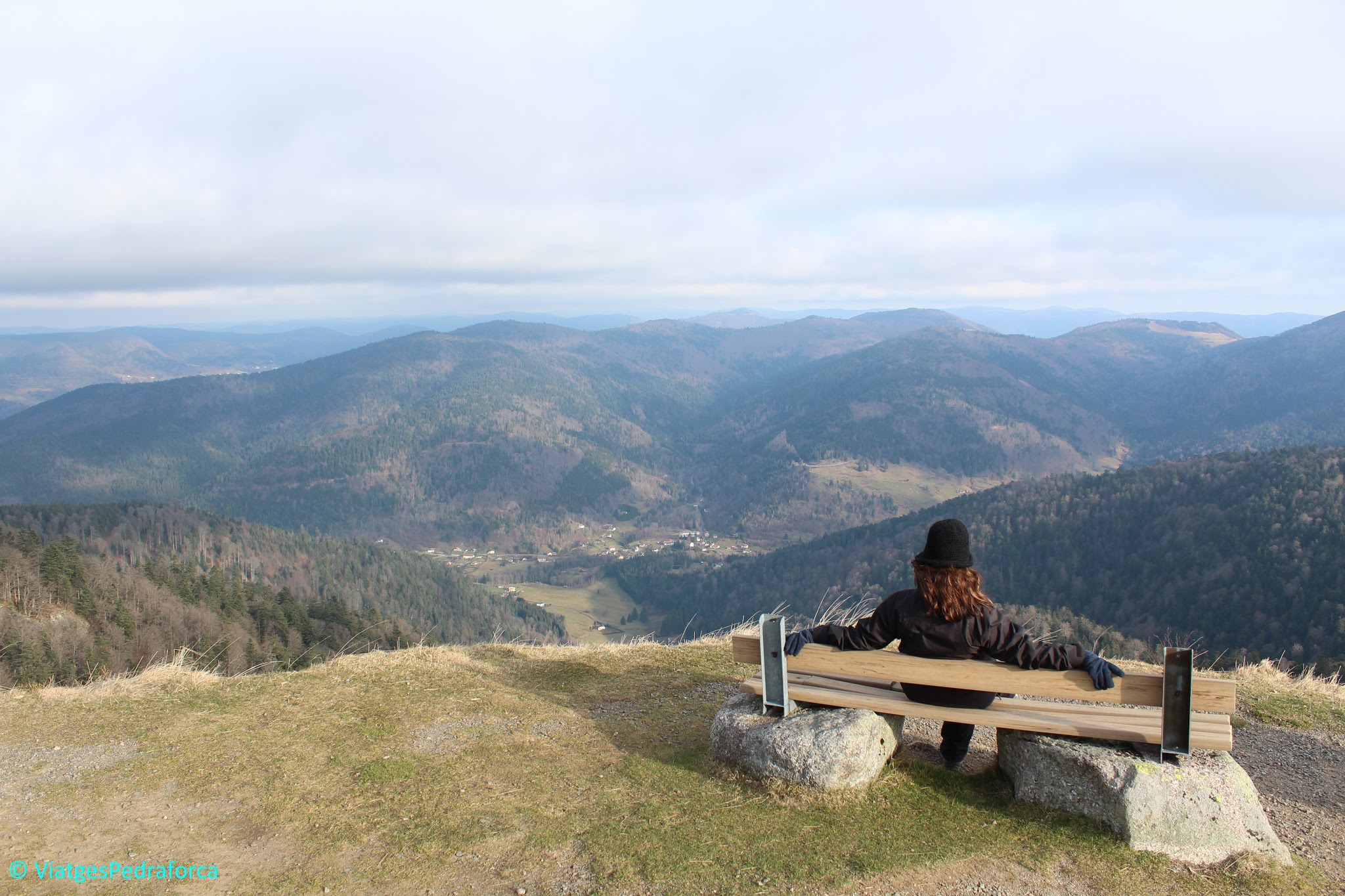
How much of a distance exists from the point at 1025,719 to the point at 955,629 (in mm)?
1118

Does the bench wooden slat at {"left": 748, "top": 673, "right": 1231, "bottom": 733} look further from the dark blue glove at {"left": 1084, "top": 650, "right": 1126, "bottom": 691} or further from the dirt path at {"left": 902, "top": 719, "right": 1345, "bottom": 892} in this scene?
the dirt path at {"left": 902, "top": 719, "right": 1345, "bottom": 892}

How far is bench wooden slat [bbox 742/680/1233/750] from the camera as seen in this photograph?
22.0ft

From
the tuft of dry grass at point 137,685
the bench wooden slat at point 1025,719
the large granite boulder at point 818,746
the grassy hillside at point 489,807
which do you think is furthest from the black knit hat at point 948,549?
the tuft of dry grass at point 137,685

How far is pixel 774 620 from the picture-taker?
7973mm

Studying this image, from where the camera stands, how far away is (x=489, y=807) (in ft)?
24.1

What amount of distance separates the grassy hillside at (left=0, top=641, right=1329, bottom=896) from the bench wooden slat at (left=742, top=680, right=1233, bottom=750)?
77 cm

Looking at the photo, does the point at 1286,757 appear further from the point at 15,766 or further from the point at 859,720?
the point at 15,766

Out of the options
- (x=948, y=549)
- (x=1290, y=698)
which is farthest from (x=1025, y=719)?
(x=1290, y=698)

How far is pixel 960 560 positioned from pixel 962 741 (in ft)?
7.27

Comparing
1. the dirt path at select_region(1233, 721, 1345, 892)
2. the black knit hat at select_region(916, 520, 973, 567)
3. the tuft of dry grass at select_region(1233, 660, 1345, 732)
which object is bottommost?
the tuft of dry grass at select_region(1233, 660, 1345, 732)

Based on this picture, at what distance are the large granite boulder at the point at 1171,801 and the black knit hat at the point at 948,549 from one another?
2036mm

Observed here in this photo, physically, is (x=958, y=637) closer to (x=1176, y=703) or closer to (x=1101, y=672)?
(x=1101, y=672)

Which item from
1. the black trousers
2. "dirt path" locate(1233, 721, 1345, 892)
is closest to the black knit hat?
the black trousers

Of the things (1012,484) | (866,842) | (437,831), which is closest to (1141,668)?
(866,842)
